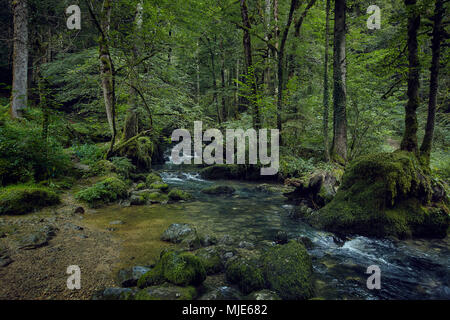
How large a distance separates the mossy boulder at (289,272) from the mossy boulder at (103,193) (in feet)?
16.7

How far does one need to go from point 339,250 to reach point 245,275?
2.54 m

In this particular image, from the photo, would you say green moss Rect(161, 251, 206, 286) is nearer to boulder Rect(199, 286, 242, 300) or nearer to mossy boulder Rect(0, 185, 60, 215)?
boulder Rect(199, 286, 242, 300)

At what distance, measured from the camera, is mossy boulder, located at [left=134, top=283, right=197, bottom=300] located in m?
2.63

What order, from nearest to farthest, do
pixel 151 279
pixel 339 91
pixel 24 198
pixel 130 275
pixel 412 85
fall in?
pixel 151 279 → pixel 130 275 → pixel 24 198 → pixel 412 85 → pixel 339 91

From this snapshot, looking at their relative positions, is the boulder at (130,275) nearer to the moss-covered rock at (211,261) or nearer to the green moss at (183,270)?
the green moss at (183,270)

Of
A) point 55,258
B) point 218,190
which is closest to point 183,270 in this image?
point 55,258

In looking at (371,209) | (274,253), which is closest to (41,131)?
(274,253)

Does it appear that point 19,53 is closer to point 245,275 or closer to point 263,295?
point 245,275

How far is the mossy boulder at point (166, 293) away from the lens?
104 inches

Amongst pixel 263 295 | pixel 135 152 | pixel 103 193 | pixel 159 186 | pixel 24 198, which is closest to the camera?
pixel 263 295

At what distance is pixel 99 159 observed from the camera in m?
9.35

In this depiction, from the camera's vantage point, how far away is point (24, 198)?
4.95 m

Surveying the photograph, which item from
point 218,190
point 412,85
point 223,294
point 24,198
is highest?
point 412,85

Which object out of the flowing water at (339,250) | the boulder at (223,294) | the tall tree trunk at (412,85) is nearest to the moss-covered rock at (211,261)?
the boulder at (223,294)
